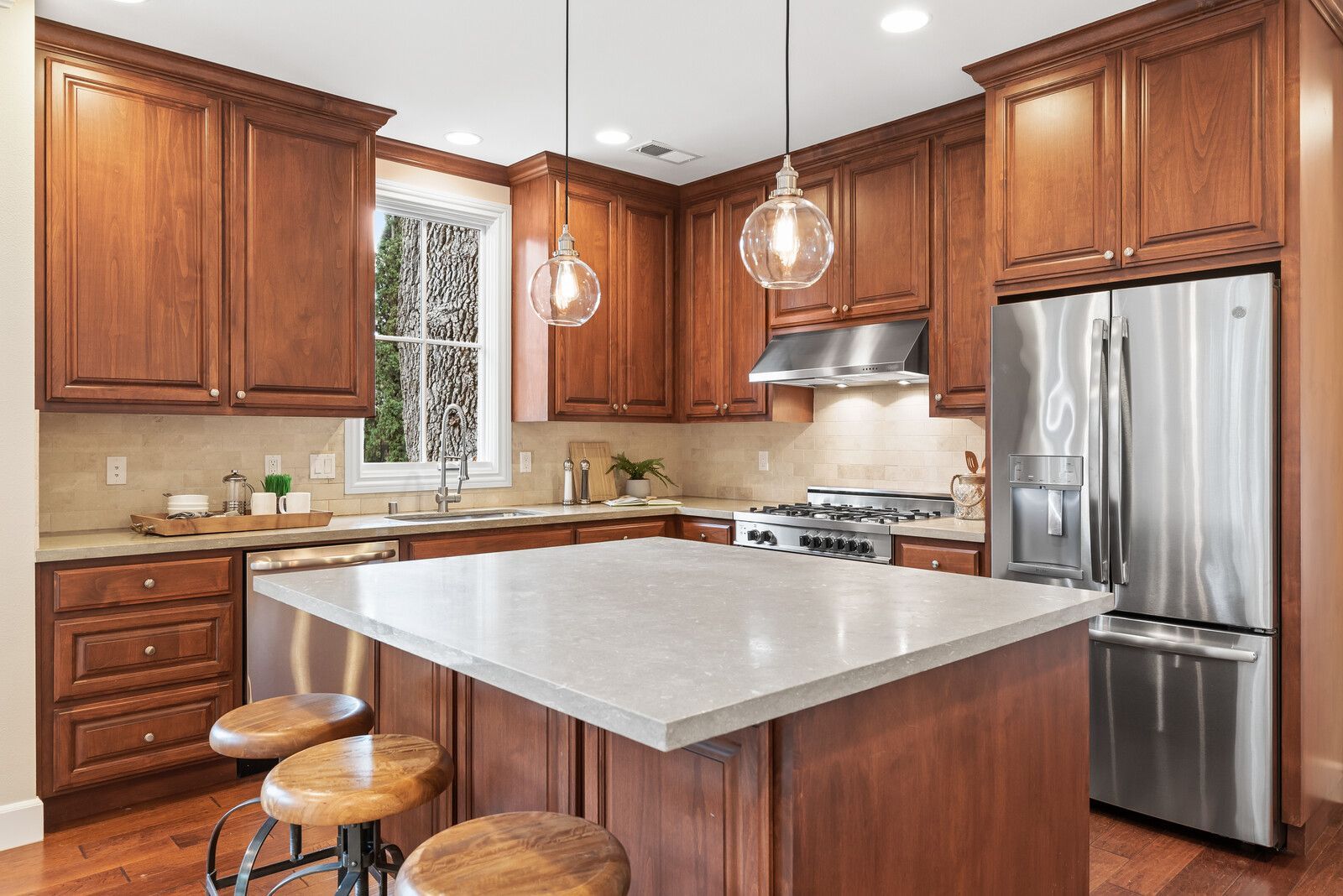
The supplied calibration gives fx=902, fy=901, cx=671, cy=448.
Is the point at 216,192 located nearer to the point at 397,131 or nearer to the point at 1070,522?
the point at 397,131

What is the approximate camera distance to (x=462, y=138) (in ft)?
13.5

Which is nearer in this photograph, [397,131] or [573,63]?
[573,63]

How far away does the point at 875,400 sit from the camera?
14.7ft

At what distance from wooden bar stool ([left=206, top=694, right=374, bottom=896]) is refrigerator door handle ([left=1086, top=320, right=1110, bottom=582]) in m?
2.25

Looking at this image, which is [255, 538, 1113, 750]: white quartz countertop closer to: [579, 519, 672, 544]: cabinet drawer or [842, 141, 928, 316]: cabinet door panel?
[579, 519, 672, 544]: cabinet drawer

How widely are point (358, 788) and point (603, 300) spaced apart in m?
3.29

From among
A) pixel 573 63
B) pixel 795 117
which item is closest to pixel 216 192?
pixel 573 63

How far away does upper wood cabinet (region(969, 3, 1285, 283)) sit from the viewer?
2.69 m

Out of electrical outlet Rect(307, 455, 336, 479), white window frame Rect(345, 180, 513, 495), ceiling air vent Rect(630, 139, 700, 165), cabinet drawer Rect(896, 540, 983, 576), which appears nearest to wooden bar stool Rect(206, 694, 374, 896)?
electrical outlet Rect(307, 455, 336, 479)

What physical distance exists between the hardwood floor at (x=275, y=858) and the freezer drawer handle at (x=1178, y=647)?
0.59 metres

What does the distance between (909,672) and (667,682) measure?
41cm

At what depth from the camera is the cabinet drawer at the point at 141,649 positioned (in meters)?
2.91

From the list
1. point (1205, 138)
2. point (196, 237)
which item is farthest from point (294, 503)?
point (1205, 138)

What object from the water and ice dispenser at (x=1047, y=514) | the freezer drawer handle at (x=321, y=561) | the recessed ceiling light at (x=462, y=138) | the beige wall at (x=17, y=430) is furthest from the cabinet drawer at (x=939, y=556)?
the beige wall at (x=17, y=430)
